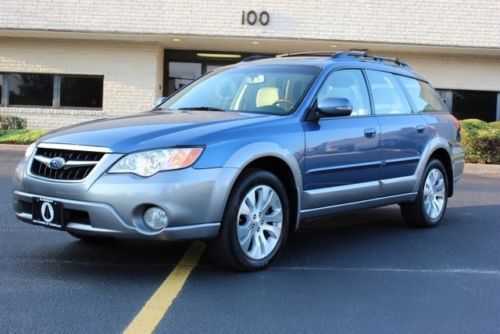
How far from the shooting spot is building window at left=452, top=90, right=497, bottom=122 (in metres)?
19.3

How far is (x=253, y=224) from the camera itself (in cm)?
491

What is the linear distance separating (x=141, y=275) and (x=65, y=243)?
130 centimetres

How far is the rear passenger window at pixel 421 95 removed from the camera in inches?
277

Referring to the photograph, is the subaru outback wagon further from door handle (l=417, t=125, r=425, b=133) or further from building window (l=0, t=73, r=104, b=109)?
building window (l=0, t=73, r=104, b=109)

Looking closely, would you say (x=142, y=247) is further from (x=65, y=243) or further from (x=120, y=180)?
(x=120, y=180)

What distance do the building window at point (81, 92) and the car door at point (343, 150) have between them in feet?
46.3

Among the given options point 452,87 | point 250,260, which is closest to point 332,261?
point 250,260

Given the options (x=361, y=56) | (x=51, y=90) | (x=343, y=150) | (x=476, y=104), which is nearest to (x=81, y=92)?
(x=51, y=90)

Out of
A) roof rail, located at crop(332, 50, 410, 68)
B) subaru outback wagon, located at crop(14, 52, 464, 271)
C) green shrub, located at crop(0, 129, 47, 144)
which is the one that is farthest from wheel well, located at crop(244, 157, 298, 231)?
green shrub, located at crop(0, 129, 47, 144)

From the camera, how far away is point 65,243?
5.80 meters

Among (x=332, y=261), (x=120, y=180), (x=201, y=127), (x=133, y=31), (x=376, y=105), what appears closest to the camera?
(x=120, y=180)

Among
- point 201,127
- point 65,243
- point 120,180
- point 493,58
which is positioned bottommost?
point 65,243

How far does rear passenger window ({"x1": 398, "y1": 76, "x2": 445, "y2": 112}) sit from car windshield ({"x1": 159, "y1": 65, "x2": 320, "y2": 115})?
5.65 ft

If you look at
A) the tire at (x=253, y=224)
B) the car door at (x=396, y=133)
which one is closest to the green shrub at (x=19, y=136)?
the car door at (x=396, y=133)
